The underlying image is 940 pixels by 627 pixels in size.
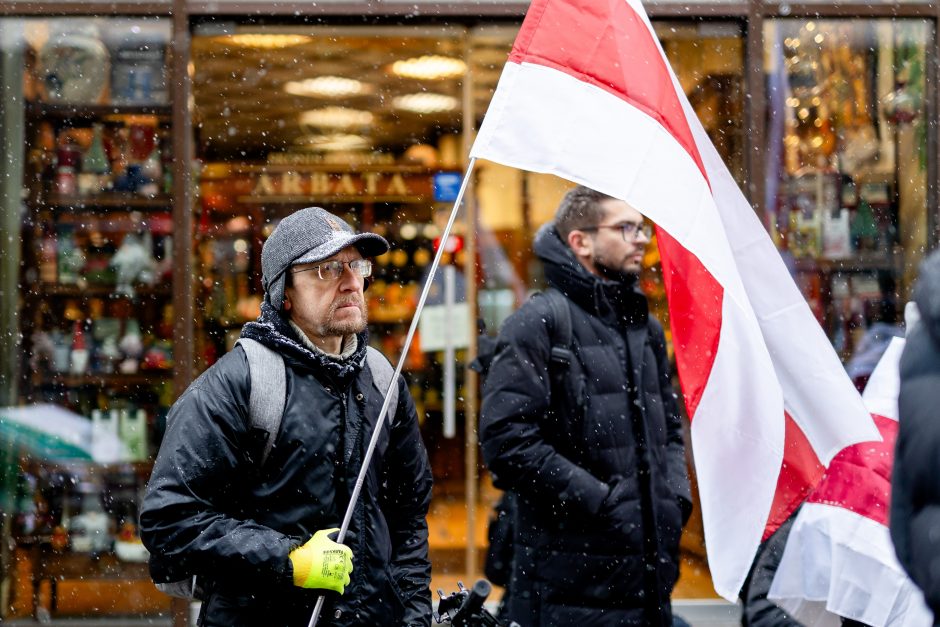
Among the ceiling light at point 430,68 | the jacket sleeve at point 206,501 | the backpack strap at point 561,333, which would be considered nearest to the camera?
the jacket sleeve at point 206,501

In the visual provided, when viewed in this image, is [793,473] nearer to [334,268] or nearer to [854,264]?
[334,268]

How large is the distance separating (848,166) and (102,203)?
13.7 ft

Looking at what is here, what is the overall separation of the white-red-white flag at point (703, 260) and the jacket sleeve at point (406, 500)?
0.88 metres

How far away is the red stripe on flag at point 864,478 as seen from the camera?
366 centimetres

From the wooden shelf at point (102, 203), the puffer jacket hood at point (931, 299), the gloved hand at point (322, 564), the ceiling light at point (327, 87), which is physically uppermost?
the ceiling light at point (327, 87)

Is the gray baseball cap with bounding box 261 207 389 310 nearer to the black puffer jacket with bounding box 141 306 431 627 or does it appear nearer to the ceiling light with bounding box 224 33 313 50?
the black puffer jacket with bounding box 141 306 431 627

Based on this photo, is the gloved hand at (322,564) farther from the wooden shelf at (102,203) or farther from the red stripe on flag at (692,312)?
the wooden shelf at (102,203)

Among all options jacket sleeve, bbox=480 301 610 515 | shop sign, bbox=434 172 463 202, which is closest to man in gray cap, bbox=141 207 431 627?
jacket sleeve, bbox=480 301 610 515

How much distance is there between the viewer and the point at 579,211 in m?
4.73

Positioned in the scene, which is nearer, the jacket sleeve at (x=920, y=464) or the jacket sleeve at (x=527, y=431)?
the jacket sleeve at (x=920, y=464)

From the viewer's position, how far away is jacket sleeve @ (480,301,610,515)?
438cm

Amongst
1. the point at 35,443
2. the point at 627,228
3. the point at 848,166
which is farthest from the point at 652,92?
the point at 35,443

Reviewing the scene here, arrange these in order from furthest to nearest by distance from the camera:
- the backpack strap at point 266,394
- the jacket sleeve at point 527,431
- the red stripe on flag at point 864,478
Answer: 1. the jacket sleeve at point 527,431
2. the red stripe on flag at point 864,478
3. the backpack strap at point 266,394

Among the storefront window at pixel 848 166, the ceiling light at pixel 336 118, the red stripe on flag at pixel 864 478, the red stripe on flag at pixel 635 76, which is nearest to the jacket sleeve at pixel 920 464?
the red stripe on flag at pixel 864 478
